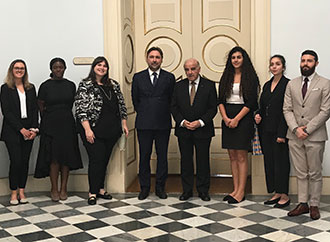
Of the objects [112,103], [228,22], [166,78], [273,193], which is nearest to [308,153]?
[273,193]

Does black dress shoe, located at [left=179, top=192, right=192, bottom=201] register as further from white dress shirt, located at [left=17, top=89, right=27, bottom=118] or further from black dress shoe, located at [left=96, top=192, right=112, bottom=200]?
white dress shirt, located at [left=17, top=89, right=27, bottom=118]

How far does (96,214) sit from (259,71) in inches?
88.0

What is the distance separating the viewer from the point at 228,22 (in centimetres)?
610

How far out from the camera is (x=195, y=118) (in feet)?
16.0

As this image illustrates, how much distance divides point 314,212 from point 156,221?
139 cm

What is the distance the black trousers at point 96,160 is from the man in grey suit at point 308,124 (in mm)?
1873

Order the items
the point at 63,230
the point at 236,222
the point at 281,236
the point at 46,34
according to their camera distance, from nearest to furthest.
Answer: the point at 281,236 < the point at 63,230 < the point at 236,222 < the point at 46,34

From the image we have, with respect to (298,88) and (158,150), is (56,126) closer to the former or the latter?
(158,150)

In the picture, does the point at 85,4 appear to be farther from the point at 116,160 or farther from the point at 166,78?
the point at 116,160

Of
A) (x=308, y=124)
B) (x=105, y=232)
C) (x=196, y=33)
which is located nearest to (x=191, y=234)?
(x=105, y=232)

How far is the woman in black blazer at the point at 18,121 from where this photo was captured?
194 inches

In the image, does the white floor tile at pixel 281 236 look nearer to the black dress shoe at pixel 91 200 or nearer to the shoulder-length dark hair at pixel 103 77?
the black dress shoe at pixel 91 200

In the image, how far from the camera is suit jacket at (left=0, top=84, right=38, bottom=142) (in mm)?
4914

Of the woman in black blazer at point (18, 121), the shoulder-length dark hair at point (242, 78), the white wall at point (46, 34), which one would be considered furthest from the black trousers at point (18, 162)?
the shoulder-length dark hair at point (242, 78)
